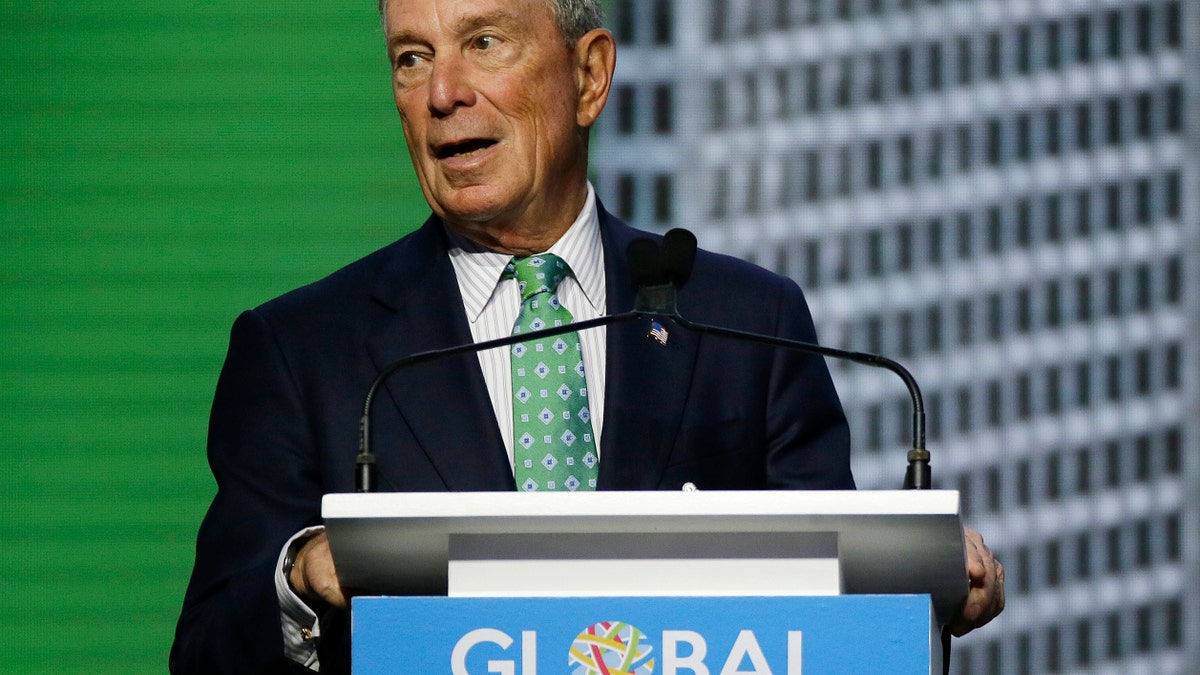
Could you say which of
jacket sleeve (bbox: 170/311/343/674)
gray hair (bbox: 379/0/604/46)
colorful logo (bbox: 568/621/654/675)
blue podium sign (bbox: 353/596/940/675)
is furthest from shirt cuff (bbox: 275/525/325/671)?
gray hair (bbox: 379/0/604/46)

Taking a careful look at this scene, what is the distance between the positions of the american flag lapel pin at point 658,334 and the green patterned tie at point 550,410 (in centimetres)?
10

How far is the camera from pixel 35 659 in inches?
226

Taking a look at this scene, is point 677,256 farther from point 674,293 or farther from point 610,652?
point 610,652

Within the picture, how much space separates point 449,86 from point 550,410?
1.55 feet

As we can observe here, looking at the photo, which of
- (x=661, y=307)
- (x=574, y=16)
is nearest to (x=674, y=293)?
(x=661, y=307)

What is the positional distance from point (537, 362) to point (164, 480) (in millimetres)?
3898

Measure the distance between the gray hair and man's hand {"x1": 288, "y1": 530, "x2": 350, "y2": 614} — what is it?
925 mm

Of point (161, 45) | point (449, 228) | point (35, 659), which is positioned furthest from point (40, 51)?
point (449, 228)

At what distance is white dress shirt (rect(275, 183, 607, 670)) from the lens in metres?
2.51

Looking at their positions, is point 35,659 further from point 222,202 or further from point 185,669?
point 185,669

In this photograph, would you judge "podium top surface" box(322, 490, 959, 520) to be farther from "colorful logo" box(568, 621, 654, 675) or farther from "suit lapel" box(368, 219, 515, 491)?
"suit lapel" box(368, 219, 515, 491)

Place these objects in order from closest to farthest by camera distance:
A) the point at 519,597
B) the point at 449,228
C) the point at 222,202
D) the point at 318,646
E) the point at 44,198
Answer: the point at 519,597
the point at 318,646
the point at 449,228
the point at 44,198
the point at 222,202

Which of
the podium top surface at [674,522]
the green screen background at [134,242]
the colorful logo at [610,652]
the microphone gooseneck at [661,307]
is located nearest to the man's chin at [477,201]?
the microphone gooseneck at [661,307]

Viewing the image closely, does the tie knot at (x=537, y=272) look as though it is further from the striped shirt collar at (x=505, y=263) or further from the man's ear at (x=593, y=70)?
the man's ear at (x=593, y=70)
